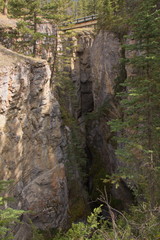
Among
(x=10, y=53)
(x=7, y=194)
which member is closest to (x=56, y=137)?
(x=7, y=194)

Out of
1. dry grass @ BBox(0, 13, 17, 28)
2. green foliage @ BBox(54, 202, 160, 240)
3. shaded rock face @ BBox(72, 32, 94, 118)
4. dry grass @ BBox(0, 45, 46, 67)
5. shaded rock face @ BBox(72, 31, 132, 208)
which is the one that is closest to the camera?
green foliage @ BBox(54, 202, 160, 240)

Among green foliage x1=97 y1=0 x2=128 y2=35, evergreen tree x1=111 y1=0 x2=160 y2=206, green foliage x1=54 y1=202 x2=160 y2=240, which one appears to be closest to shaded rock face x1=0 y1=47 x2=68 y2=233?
green foliage x1=54 y1=202 x2=160 y2=240

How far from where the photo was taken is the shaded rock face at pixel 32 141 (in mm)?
11016

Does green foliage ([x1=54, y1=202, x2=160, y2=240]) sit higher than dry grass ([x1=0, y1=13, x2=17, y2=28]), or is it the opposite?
dry grass ([x1=0, y1=13, x2=17, y2=28])

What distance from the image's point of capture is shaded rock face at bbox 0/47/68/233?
11016 mm

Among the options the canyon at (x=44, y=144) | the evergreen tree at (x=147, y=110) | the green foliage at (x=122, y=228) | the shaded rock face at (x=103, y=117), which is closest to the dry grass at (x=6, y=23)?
the canyon at (x=44, y=144)

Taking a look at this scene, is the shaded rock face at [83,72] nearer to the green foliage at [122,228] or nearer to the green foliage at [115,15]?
the green foliage at [115,15]

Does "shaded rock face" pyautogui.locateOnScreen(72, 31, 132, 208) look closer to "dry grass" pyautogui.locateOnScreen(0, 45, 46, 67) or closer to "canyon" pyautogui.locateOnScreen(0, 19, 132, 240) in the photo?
"canyon" pyautogui.locateOnScreen(0, 19, 132, 240)

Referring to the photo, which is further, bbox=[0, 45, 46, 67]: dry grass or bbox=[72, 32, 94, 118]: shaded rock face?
bbox=[72, 32, 94, 118]: shaded rock face

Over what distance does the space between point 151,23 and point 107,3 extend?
47.0 feet

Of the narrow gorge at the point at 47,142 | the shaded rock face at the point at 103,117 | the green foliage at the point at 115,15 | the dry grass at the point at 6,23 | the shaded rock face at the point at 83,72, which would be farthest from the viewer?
the shaded rock face at the point at 83,72

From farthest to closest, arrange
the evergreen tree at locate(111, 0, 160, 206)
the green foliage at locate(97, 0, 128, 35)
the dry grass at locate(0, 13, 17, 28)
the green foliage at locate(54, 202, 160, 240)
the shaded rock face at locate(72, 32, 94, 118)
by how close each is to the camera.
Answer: the shaded rock face at locate(72, 32, 94, 118) < the green foliage at locate(97, 0, 128, 35) < the dry grass at locate(0, 13, 17, 28) < the evergreen tree at locate(111, 0, 160, 206) < the green foliage at locate(54, 202, 160, 240)

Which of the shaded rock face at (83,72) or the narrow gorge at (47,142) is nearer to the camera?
the narrow gorge at (47,142)

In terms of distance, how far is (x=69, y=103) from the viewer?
23891 millimetres
